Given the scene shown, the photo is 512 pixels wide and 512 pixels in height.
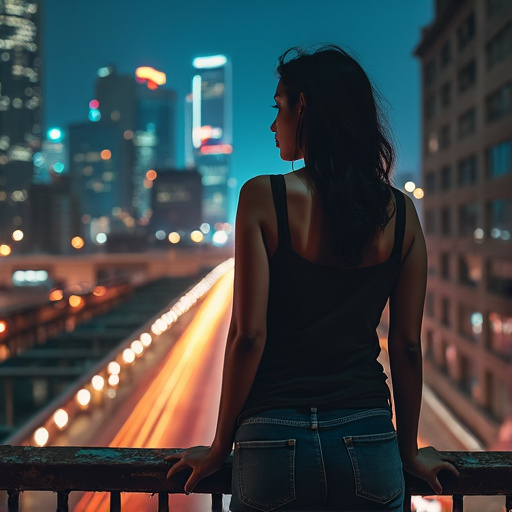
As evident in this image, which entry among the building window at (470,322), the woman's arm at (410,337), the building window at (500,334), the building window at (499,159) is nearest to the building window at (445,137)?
the building window at (499,159)

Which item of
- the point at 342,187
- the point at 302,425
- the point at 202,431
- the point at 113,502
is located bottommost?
the point at 202,431

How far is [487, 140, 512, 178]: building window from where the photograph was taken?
110 feet

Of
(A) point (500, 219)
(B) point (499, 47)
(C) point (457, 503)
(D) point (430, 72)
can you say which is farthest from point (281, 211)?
(D) point (430, 72)

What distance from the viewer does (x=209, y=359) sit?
2614cm

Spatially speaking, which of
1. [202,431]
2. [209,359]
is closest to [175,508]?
[202,431]

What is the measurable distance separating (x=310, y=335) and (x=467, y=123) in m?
42.5

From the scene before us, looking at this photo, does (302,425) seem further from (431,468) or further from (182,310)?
(182,310)

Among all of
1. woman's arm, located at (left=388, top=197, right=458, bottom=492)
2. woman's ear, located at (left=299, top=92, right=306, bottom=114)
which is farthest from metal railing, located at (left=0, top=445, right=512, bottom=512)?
woman's ear, located at (left=299, top=92, right=306, bottom=114)

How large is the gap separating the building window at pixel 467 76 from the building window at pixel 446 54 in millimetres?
2833

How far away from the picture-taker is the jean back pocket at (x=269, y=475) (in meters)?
1.69

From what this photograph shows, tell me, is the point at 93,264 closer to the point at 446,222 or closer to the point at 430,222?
the point at 430,222

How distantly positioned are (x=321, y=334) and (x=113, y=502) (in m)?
1.04

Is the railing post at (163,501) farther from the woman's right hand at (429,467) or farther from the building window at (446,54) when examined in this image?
the building window at (446,54)

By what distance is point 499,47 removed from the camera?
113ft
